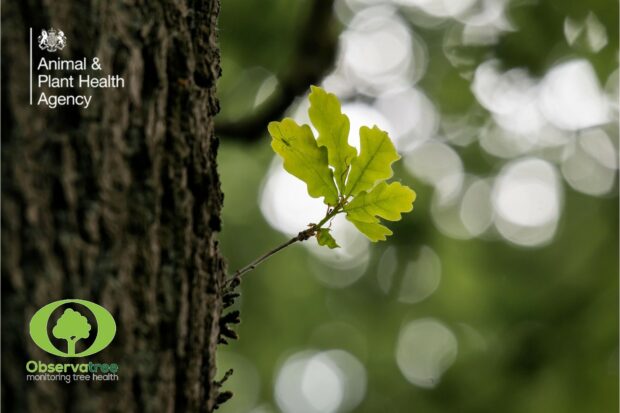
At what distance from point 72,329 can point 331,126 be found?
1.50 feet

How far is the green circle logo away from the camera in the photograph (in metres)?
0.75

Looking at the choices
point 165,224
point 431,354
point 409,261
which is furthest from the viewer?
point 431,354

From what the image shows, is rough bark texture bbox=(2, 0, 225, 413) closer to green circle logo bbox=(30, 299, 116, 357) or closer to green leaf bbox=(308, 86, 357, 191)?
green circle logo bbox=(30, 299, 116, 357)

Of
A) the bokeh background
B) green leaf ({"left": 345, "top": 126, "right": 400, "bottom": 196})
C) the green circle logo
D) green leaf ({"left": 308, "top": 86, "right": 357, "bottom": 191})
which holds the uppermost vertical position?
the bokeh background

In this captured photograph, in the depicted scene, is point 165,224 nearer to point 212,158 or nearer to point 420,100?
point 212,158

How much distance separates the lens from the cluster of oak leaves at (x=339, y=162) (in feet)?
3.08

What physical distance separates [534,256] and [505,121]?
1.36 metres

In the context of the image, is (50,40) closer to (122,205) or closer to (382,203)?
(122,205)

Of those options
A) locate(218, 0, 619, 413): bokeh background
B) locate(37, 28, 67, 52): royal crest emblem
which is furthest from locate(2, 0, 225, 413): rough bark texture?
locate(218, 0, 619, 413): bokeh background

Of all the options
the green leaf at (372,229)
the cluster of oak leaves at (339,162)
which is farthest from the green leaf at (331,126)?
the green leaf at (372,229)

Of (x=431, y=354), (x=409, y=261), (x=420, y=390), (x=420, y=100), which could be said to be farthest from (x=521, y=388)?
(x=420, y=100)

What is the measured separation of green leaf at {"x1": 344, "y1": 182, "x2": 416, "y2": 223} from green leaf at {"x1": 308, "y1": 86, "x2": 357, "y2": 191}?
6 centimetres

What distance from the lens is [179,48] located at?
90 cm

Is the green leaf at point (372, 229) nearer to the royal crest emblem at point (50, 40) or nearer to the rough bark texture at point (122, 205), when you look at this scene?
the rough bark texture at point (122, 205)
